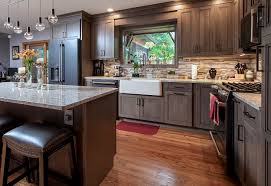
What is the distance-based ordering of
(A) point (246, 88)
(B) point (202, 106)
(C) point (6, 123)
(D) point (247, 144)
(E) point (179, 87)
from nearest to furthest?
(D) point (247, 144) < (C) point (6, 123) < (A) point (246, 88) < (B) point (202, 106) < (E) point (179, 87)

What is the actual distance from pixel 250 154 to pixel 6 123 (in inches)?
83.7

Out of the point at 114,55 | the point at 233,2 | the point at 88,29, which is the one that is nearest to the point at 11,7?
the point at 88,29

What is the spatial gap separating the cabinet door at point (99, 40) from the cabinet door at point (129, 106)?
4.10 feet

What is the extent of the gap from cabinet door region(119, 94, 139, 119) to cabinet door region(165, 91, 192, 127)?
0.64m

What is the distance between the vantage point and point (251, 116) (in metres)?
1.39

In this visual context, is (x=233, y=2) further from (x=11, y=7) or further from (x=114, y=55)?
(x=11, y=7)

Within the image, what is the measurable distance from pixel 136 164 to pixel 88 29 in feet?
11.4

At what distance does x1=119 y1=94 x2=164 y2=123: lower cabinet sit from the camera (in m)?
3.60

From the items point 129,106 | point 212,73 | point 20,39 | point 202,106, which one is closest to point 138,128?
point 129,106

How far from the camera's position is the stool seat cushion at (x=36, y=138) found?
1287mm

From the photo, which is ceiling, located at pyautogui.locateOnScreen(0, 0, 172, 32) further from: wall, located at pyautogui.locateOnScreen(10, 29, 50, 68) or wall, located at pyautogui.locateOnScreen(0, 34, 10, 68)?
wall, located at pyautogui.locateOnScreen(0, 34, 10, 68)

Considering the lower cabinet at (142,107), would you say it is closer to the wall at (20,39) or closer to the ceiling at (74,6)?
the ceiling at (74,6)

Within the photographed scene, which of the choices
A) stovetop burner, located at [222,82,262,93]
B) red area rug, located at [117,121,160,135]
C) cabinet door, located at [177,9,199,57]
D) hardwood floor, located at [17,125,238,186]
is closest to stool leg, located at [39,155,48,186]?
hardwood floor, located at [17,125,238,186]

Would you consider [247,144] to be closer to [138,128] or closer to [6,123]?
[6,123]
